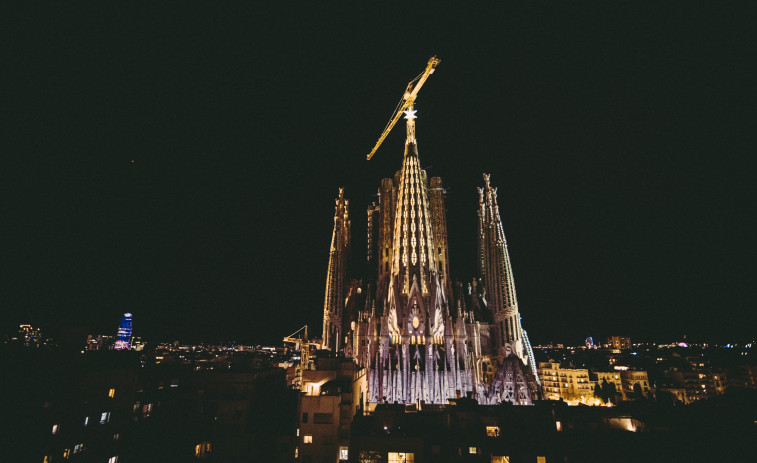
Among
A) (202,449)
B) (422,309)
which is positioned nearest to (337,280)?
(422,309)

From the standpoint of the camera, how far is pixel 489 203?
200 ft

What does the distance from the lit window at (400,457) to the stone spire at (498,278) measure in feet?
106

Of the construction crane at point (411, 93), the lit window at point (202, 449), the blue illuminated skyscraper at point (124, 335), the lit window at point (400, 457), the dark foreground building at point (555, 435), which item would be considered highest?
the construction crane at point (411, 93)

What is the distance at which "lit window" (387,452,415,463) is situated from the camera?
23016 mm

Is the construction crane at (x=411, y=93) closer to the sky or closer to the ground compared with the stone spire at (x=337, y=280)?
closer to the sky

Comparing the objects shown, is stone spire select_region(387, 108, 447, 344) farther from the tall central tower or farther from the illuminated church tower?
the illuminated church tower

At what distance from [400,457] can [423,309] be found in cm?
3278

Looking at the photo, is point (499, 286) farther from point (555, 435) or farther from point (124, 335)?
point (124, 335)

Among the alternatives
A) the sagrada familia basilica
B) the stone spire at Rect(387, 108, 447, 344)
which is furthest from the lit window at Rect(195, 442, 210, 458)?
the stone spire at Rect(387, 108, 447, 344)

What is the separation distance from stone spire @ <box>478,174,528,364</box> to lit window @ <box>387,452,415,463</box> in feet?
106

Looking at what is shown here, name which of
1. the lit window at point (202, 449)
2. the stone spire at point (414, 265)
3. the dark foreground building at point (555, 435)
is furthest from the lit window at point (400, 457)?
the stone spire at point (414, 265)

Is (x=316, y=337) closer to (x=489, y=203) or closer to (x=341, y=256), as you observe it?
(x=341, y=256)

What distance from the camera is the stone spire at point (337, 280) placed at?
62562 millimetres

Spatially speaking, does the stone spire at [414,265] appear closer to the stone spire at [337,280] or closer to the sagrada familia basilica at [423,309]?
the sagrada familia basilica at [423,309]
